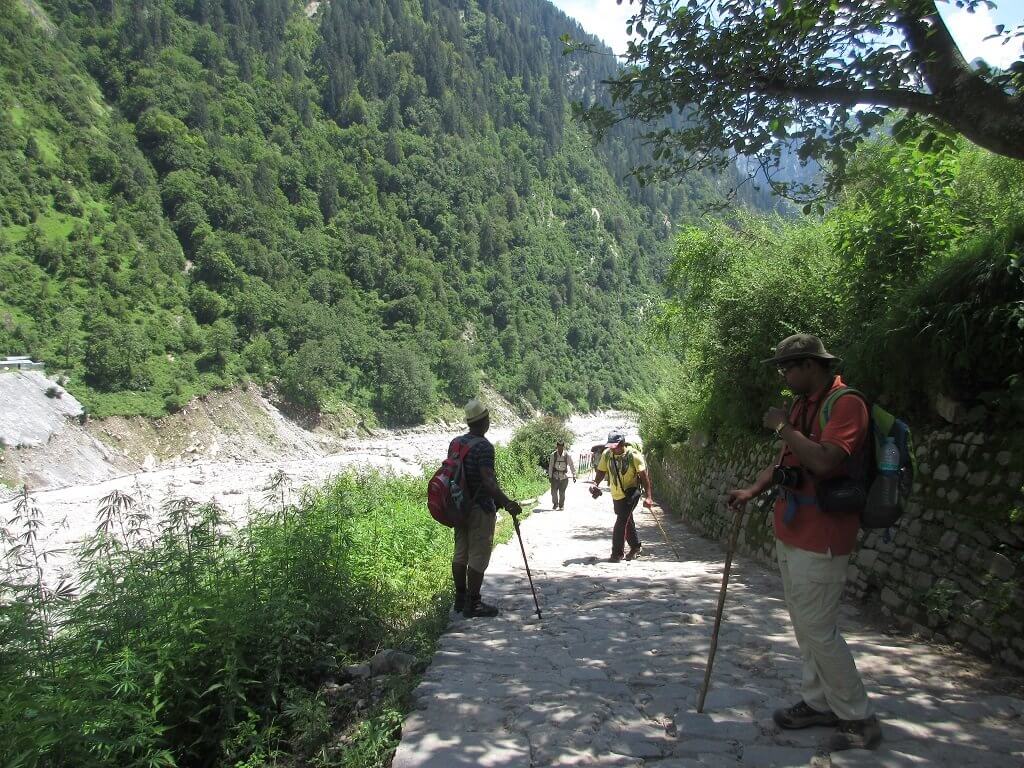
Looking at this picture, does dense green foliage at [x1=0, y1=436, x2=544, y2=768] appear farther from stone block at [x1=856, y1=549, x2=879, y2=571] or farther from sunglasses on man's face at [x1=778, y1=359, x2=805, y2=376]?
stone block at [x1=856, y1=549, x2=879, y2=571]

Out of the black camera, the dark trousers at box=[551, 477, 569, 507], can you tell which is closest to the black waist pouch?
the black camera

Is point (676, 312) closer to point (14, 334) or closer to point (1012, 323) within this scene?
point (1012, 323)

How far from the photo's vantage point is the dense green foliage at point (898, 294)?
4570 mm

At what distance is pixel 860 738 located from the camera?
2.87m

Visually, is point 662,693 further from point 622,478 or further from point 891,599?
point 622,478

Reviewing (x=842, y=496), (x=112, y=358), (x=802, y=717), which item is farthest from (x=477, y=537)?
(x=112, y=358)

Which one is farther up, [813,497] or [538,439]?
[538,439]

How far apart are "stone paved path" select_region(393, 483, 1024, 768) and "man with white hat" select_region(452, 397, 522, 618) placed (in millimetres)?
239

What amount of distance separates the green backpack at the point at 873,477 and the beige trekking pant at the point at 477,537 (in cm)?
303

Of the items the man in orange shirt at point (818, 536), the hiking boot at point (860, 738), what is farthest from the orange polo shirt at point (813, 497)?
the hiking boot at point (860, 738)

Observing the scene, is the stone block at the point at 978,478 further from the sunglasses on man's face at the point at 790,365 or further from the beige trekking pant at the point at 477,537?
the beige trekking pant at the point at 477,537

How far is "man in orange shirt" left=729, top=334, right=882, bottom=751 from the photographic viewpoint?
9.36 ft

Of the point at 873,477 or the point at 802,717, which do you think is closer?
the point at 873,477

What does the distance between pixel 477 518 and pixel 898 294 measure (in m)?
4.42
